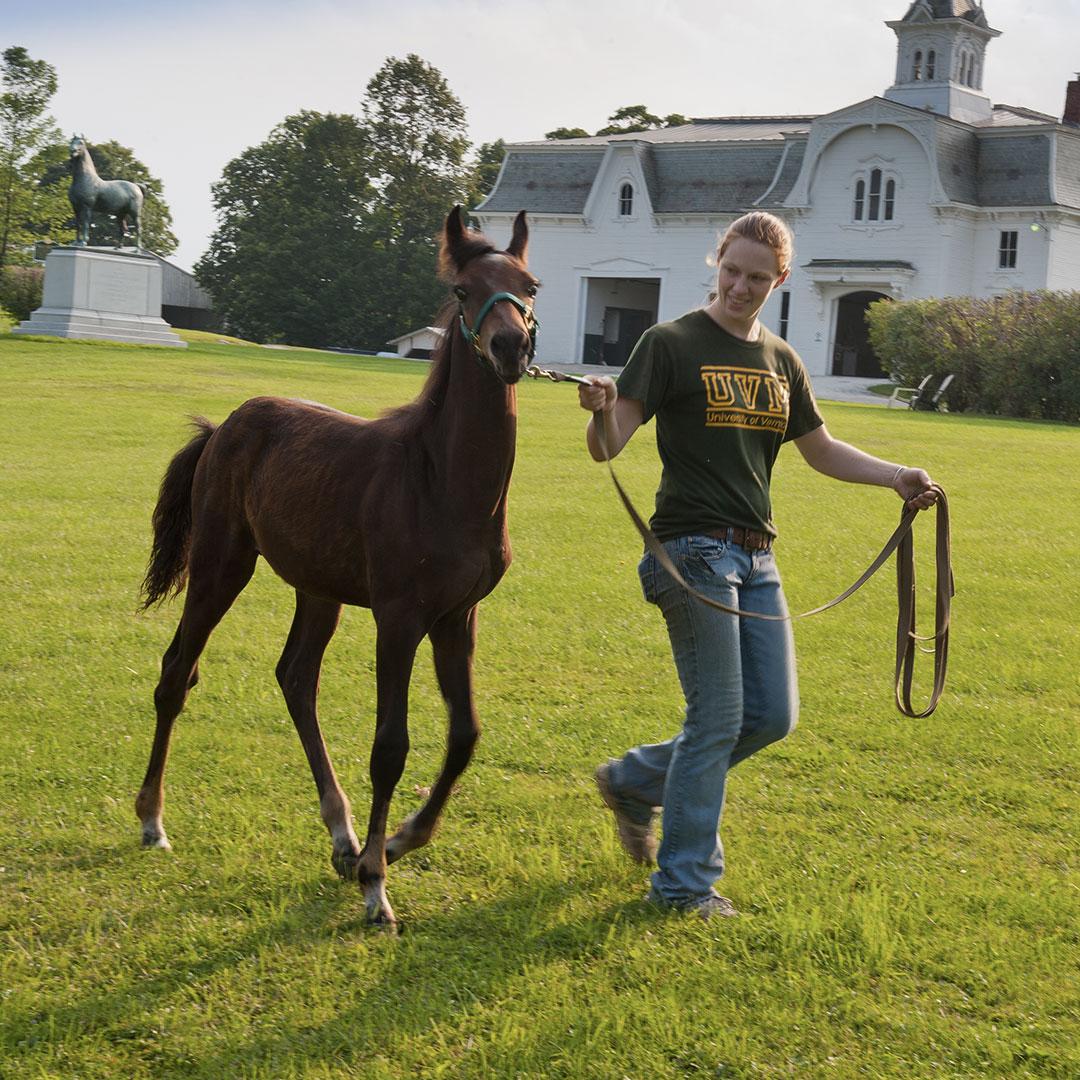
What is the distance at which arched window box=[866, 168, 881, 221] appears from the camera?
51500mm

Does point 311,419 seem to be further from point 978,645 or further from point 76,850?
point 978,645

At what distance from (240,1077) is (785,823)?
277cm

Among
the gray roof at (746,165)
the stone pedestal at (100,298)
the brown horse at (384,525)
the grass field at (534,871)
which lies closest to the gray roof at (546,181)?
the gray roof at (746,165)

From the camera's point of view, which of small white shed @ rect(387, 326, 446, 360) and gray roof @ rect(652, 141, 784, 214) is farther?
small white shed @ rect(387, 326, 446, 360)

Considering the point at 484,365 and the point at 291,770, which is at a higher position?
the point at 484,365

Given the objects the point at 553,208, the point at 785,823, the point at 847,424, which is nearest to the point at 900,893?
the point at 785,823

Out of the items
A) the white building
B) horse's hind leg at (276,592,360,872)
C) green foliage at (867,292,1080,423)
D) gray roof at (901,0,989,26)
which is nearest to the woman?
horse's hind leg at (276,592,360,872)

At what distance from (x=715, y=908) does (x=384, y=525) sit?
1.77 metres

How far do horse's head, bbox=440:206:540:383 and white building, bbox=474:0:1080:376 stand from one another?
46.2 metres

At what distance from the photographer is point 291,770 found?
6281 millimetres

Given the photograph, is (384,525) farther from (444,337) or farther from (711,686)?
(711,686)

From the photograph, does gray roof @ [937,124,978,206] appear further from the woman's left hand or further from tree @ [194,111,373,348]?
the woman's left hand

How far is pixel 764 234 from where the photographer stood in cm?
473

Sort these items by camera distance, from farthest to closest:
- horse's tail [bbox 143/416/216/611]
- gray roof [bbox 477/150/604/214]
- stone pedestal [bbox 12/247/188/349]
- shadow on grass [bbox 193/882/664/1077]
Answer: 1. gray roof [bbox 477/150/604/214]
2. stone pedestal [bbox 12/247/188/349]
3. horse's tail [bbox 143/416/216/611]
4. shadow on grass [bbox 193/882/664/1077]
